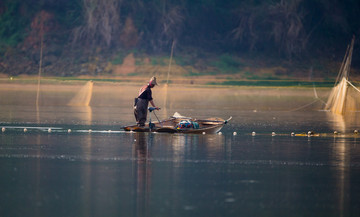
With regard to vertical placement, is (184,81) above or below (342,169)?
above

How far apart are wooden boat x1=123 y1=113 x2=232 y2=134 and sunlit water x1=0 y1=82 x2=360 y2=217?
11.1 inches

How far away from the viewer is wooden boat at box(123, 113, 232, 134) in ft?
77.8

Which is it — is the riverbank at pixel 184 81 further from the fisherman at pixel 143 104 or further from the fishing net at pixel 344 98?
the fisherman at pixel 143 104

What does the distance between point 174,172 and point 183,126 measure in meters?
8.38

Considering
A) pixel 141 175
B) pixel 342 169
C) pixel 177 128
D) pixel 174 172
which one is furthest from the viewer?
pixel 177 128

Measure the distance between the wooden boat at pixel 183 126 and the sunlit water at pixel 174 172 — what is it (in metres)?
0.28

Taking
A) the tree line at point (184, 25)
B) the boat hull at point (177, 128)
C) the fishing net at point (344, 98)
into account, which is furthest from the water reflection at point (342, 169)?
the tree line at point (184, 25)

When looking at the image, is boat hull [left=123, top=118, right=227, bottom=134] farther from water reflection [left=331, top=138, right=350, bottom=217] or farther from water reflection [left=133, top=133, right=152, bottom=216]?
water reflection [left=331, top=138, right=350, bottom=217]

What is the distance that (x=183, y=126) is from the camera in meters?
24.0

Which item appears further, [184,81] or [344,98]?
[184,81]

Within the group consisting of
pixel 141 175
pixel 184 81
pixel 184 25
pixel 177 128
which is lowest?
pixel 141 175

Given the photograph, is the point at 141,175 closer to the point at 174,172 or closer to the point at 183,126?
the point at 174,172

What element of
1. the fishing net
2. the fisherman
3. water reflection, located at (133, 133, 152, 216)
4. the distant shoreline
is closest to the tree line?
the distant shoreline

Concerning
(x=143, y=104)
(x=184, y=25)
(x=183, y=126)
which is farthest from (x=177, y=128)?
(x=184, y=25)
